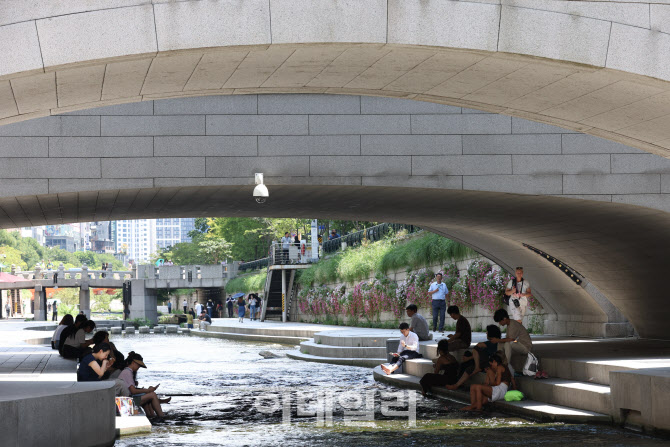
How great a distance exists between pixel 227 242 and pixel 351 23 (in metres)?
74.7

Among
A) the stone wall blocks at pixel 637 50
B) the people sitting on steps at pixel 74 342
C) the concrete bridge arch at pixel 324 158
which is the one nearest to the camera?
the stone wall blocks at pixel 637 50

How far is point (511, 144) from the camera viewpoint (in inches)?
566

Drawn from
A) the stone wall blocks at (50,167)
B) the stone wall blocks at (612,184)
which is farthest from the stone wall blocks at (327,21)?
the stone wall blocks at (612,184)

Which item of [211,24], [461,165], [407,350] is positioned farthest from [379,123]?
[211,24]

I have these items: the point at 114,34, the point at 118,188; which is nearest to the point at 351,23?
the point at 114,34

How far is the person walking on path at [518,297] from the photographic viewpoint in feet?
47.2

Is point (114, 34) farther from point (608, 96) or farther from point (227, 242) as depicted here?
point (227, 242)

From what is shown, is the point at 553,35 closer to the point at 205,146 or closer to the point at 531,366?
the point at 531,366

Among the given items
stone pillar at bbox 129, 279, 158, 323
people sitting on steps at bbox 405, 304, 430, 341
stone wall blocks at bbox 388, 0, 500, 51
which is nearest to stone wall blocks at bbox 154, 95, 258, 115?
people sitting on steps at bbox 405, 304, 430, 341

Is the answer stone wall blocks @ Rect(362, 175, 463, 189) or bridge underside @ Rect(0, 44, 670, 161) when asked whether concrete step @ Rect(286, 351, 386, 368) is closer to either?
stone wall blocks @ Rect(362, 175, 463, 189)

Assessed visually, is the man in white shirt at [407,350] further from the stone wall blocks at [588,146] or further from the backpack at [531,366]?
the stone wall blocks at [588,146]

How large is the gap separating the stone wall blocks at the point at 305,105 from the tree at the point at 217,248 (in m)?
65.6

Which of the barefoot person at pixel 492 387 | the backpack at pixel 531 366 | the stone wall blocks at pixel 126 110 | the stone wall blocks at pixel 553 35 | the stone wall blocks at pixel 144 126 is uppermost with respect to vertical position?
the stone wall blocks at pixel 126 110

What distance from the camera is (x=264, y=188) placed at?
13.2 m
